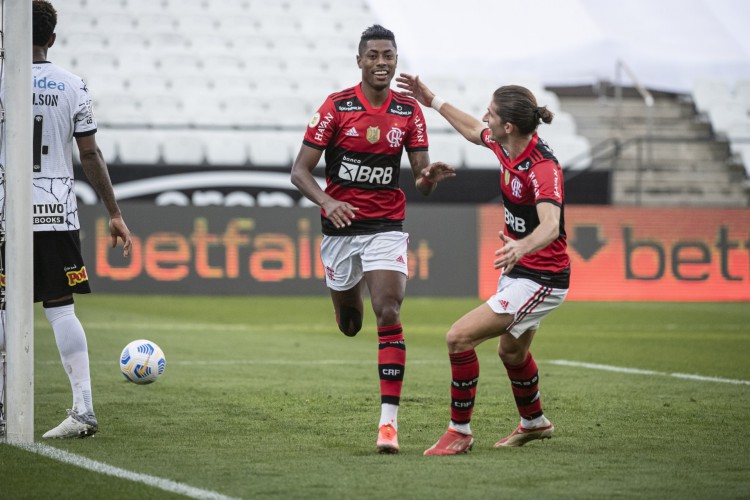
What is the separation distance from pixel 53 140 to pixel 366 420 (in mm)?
2412

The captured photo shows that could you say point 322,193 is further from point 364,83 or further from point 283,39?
point 283,39

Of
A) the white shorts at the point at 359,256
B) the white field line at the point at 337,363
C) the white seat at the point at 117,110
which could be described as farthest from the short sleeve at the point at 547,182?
the white seat at the point at 117,110

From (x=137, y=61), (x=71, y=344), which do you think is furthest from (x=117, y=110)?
(x=71, y=344)

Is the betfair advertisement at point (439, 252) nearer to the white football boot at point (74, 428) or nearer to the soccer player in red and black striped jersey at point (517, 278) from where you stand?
the white football boot at point (74, 428)

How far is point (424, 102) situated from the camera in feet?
22.7

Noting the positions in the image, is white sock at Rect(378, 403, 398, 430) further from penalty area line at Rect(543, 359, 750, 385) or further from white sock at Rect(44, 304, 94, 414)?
penalty area line at Rect(543, 359, 750, 385)

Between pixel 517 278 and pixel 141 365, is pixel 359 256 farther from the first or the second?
pixel 141 365

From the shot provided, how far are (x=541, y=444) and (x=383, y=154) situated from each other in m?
1.81

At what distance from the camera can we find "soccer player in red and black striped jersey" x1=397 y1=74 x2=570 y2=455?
584 cm

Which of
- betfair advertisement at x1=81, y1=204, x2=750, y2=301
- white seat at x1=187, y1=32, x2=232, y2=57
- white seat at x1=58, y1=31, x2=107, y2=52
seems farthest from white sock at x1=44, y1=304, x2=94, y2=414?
white seat at x1=187, y1=32, x2=232, y2=57

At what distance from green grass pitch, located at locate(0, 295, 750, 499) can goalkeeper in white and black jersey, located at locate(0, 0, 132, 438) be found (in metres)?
0.41

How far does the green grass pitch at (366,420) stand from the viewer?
4.93 metres

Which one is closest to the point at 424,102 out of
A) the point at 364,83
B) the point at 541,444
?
the point at 364,83

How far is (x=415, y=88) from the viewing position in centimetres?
691
